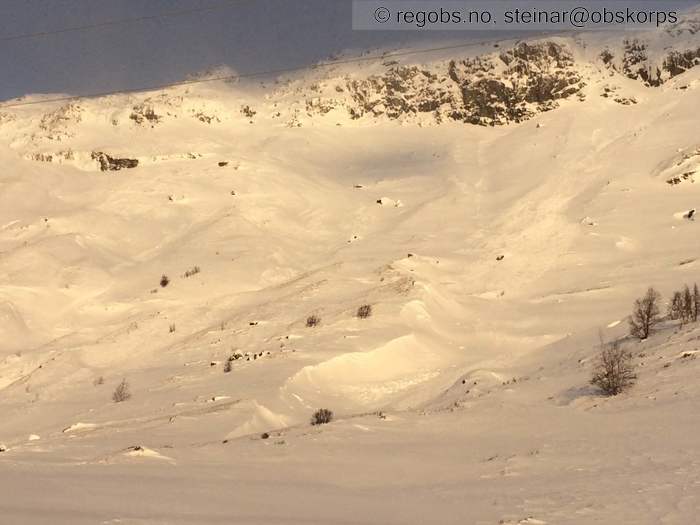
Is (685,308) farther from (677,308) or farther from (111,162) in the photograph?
(111,162)

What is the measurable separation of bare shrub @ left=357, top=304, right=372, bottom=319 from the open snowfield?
10.8 inches

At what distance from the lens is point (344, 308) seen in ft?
80.9

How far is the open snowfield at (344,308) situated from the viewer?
8711 millimetres

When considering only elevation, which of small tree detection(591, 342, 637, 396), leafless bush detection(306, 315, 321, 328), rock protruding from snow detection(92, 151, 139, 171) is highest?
rock protruding from snow detection(92, 151, 139, 171)

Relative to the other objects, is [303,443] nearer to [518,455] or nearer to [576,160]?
[518,455]

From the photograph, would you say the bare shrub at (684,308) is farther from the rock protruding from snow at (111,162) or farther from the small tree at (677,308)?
the rock protruding from snow at (111,162)

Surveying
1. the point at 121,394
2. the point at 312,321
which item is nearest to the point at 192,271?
the point at 312,321

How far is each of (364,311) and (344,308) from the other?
1.09 meters

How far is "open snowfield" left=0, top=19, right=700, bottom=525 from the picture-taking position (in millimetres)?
8711

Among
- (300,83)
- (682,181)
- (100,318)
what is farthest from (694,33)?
(100,318)

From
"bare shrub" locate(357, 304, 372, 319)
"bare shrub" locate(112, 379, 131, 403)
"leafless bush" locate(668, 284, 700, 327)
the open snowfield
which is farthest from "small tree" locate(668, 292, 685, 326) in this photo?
"bare shrub" locate(112, 379, 131, 403)

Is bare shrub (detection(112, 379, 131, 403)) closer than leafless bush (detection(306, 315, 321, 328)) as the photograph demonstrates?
Yes

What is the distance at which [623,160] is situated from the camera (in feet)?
144

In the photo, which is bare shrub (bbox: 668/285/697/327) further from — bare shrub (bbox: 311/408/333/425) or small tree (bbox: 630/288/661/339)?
bare shrub (bbox: 311/408/333/425)
